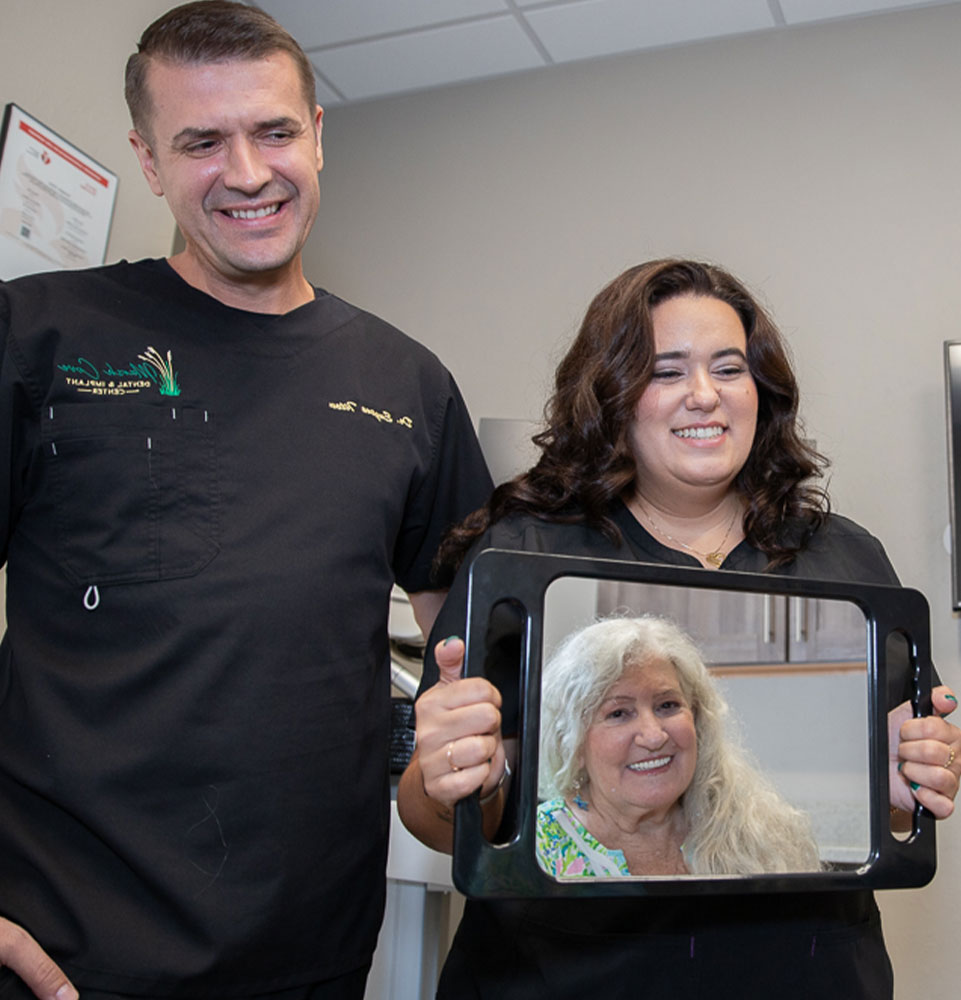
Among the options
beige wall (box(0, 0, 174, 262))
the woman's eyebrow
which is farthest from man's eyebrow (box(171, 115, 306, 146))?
beige wall (box(0, 0, 174, 262))

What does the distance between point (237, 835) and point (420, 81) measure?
239cm

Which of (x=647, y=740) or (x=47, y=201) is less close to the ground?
(x=47, y=201)

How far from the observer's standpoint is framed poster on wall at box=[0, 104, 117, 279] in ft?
5.69

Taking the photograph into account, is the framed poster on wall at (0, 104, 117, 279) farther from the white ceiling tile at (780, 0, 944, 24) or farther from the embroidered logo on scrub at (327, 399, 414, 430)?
the white ceiling tile at (780, 0, 944, 24)

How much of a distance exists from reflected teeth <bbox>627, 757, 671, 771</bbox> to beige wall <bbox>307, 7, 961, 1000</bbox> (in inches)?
56.3

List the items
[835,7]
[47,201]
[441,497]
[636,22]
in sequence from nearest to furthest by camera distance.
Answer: [441,497], [47,201], [835,7], [636,22]

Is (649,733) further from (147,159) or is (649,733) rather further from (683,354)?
(147,159)

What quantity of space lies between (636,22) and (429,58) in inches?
22.2

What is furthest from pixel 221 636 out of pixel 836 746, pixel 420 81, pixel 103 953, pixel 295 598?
pixel 420 81

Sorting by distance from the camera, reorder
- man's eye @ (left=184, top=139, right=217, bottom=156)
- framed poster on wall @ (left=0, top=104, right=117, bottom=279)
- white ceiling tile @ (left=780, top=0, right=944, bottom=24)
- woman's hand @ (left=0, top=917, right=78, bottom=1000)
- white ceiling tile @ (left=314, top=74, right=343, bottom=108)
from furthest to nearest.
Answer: white ceiling tile @ (left=314, top=74, right=343, bottom=108), white ceiling tile @ (left=780, top=0, right=944, bottom=24), framed poster on wall @ (left=0, top=104, right=117, bottom=279), man's eye @ (left=184, top=139, right=217, bottom=156), woman's hand @ (left=0, top=917, right=78, bottom=1000)

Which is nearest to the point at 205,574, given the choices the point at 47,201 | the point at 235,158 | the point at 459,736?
the point at 459,736

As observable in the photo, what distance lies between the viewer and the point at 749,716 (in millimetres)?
881

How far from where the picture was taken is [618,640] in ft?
2.82

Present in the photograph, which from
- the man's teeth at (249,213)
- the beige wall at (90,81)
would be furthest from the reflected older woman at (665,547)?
the beige wall at (90,81)
